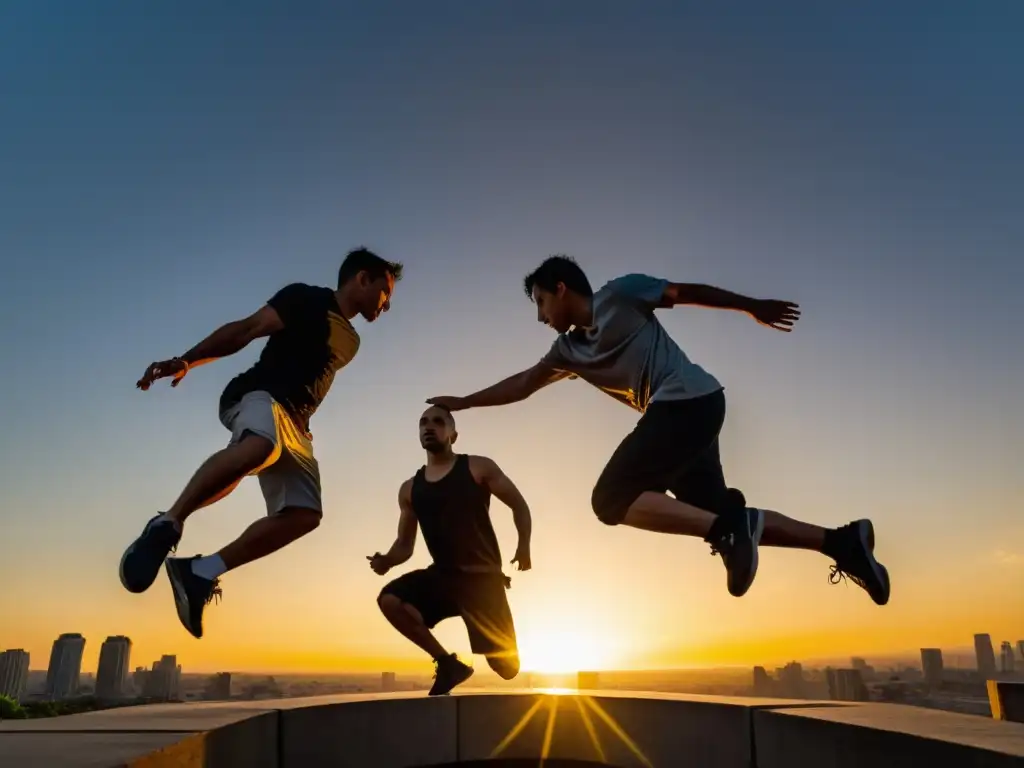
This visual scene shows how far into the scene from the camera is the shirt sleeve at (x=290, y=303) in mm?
4188

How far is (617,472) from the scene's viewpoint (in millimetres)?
3691

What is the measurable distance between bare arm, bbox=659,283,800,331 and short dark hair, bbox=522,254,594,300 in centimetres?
45

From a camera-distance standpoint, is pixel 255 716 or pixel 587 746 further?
pixel 587 746

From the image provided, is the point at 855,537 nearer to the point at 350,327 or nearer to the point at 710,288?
the point at 710,288

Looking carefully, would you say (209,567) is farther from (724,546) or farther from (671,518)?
(724,546)

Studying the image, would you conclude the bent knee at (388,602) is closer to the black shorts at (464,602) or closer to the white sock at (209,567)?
the black shorts at (464,602)

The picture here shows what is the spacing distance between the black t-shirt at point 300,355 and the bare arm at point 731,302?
1.84 meters

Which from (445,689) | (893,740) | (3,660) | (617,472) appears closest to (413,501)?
(445,689)

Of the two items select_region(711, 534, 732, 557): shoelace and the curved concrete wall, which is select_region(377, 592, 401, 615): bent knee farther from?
select_region(711, 534, 732, 557): shoelace

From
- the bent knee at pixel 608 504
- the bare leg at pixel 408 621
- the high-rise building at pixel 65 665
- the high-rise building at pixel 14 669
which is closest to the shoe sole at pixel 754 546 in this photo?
the bent knee at pixel 608 504

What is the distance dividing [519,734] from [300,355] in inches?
87.8

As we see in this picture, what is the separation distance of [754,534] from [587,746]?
4.08 feet

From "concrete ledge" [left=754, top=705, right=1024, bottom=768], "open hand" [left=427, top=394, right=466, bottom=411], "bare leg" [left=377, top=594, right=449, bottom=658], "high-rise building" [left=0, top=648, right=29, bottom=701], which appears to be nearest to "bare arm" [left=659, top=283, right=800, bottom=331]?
"open hand" [left=427, top=394, right=466, bottom=411]

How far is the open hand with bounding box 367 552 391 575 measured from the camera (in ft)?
17.7
